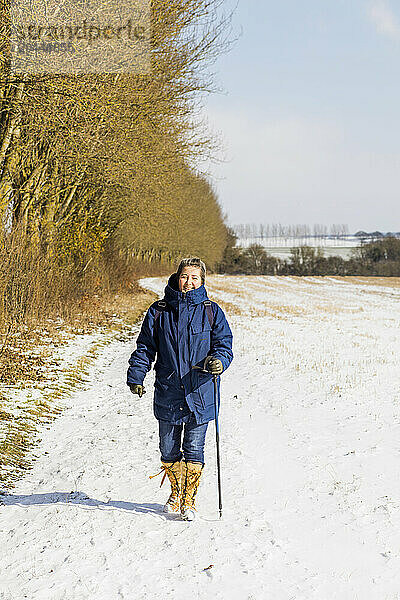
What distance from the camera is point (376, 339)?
57.2 ft

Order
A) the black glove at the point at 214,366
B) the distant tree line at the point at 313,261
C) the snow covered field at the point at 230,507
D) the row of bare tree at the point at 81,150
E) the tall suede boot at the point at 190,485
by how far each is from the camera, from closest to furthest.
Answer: the snow covered field at the point at 230,507 → the black glove at the point at 214,366 → the tall suede boot at the point at 190,485 → the row of bare tree at the point at 81,150 → the distant tree line at the point at 313,261

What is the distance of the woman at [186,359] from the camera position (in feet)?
16.6

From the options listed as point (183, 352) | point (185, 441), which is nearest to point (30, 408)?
point (185, 441)

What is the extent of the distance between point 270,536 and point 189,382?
52.9 inches

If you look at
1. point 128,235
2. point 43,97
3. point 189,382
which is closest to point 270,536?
point 189,382

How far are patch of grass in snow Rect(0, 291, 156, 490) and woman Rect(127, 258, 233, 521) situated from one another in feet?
6.45

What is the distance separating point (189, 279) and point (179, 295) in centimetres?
16

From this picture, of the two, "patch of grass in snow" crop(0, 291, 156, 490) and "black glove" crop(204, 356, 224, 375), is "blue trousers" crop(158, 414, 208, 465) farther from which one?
"patch of grass in snow" crop(0, 291, 156, 490)

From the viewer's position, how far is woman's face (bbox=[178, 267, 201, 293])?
507 centimetres

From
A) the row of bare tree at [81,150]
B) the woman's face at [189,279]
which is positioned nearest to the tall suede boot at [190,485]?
the woman's face at [189,279]

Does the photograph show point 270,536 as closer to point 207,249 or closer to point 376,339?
point 376,339

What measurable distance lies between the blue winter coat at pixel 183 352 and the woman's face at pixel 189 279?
0.16 feet

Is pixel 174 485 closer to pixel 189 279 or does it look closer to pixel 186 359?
pixel 186 359

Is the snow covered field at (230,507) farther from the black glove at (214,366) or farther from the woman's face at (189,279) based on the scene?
the woman's face at (189,279)
